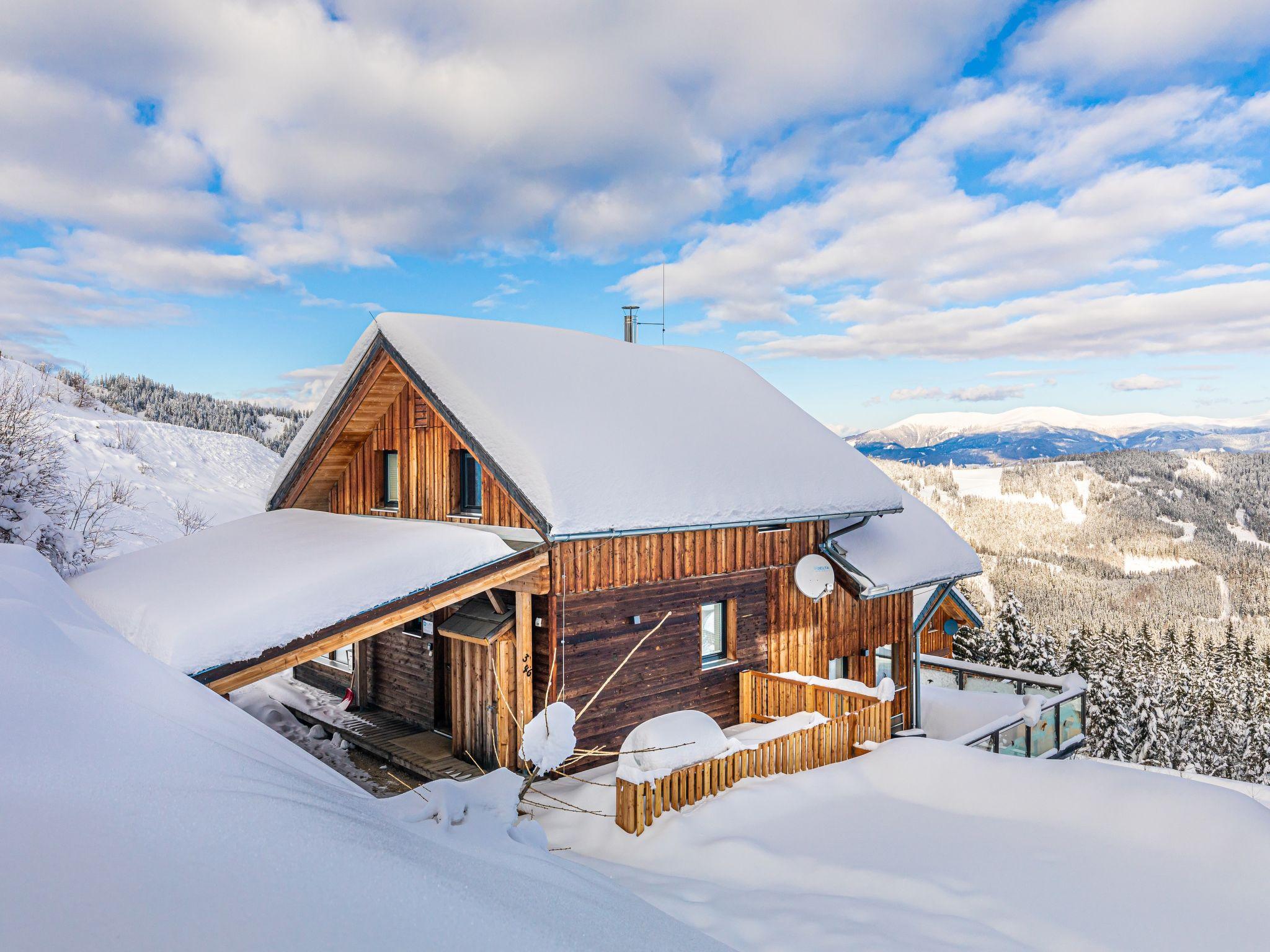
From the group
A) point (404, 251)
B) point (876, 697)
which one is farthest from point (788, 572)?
point (404, 251)

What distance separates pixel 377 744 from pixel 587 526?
547 cm

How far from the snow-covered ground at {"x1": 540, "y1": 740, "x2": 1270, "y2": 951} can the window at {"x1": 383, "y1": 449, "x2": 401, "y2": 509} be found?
6.58m

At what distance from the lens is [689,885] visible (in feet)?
20.4

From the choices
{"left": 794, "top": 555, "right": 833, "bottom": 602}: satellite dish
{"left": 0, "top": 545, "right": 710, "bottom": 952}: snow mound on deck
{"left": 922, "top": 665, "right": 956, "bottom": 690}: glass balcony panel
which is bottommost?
{"left": 922, "top": 665, "right": 956, "bottom": 690}: glass balcony panel

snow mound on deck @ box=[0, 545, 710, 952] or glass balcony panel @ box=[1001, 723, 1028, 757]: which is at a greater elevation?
snow mound on deck @ box=[0, 545, 710, 952]

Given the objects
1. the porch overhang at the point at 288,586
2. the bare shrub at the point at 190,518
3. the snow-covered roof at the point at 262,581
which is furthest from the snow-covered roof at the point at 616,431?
the bare shrub at the point at 190,518

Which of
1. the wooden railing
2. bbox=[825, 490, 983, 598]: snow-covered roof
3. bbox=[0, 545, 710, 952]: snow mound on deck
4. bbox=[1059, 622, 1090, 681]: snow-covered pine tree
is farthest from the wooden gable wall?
bbox=[1059, 622, 1090, 681]: snow-covered pine tree

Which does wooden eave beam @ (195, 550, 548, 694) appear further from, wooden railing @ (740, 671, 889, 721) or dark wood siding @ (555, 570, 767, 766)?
wooden railing @ (740, 671, 889, 721)

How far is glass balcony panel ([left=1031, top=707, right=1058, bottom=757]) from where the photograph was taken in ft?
38.5

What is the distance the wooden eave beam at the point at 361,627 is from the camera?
22.1ft

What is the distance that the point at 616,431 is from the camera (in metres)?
11.0

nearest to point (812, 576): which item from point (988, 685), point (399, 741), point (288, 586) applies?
point (988, 685)

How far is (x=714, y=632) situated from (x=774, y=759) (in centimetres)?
320

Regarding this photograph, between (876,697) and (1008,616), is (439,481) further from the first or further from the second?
(1008,616)
